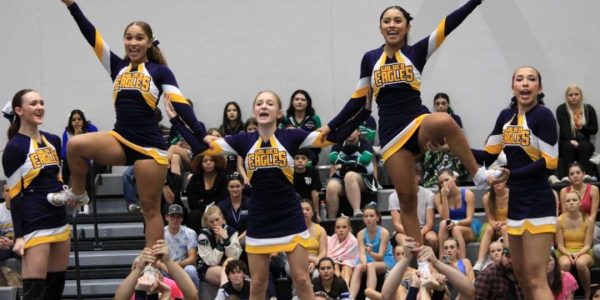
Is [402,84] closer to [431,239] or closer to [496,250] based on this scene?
[496,250]

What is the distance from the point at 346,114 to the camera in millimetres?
8133

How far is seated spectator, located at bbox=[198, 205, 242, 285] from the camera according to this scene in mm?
10875

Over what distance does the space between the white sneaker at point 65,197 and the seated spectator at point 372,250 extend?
3172 millimetres

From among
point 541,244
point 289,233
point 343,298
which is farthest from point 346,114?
point 343,298

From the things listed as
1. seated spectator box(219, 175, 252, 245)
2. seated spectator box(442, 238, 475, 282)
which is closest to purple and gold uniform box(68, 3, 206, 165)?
seated spectator box(219, 175, 252, 245)

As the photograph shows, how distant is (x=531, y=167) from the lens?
8094mm

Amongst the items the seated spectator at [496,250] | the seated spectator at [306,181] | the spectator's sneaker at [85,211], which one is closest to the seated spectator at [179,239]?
the seated spectator at [306,181]

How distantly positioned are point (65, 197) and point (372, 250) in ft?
11.6

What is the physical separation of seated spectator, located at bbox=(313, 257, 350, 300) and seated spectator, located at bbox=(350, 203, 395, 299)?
1.13ft

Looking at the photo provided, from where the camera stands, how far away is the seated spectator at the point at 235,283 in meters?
10.3

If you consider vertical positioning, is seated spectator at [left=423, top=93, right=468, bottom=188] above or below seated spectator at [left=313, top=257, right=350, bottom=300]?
above

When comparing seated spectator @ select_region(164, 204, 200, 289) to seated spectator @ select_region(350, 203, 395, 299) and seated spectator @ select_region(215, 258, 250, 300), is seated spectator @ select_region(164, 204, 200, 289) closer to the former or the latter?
seated spectator @ select_region(215, 258, 250, 300)

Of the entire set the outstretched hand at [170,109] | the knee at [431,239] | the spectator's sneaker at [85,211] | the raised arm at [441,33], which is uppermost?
the raised arm at [441,33]

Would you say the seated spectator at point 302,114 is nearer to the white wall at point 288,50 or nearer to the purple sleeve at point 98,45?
the white wall at point 288,50
